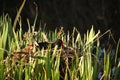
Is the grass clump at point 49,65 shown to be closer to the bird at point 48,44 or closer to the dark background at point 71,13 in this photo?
the bird at point 48,44

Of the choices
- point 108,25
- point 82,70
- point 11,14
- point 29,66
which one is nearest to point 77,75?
point 82,70

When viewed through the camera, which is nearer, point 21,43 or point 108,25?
point 21,43

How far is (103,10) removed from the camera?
14.0ft

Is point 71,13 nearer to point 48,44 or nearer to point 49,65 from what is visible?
point 48,44

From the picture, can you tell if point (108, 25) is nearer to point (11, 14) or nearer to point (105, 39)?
point (105, 39)

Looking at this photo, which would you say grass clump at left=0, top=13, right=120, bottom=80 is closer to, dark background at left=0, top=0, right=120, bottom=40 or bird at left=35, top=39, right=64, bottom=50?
bird at left=35, top=39, right=64, bottom=50

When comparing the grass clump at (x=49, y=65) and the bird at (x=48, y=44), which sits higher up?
the bird at (x=48, y=44)

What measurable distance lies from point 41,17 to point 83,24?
1.60 feet

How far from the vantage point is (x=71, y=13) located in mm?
4535

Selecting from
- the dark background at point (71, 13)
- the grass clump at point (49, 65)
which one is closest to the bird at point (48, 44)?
the grass clump at point (49, 65)

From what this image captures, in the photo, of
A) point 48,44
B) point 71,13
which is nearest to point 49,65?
Answer: point 48,44

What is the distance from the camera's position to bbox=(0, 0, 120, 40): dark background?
4.24 metres

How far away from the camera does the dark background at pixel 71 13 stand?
424 centimetres

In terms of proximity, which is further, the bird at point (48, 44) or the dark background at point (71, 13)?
the dark background at point (71, 13)
